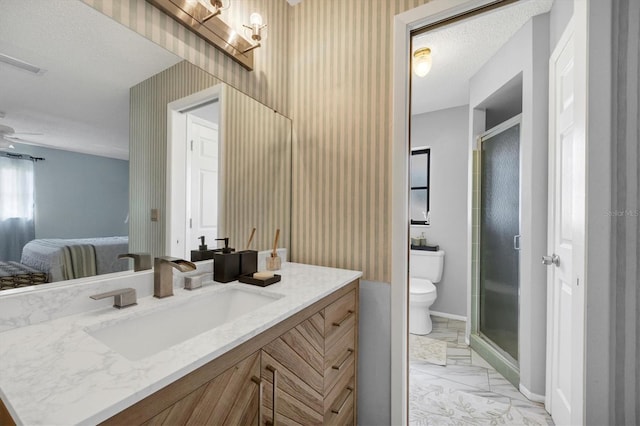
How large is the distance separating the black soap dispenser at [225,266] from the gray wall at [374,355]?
69cm

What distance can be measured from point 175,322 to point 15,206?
0.57 metres

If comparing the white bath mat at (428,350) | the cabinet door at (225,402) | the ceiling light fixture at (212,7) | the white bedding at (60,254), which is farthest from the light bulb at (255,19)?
the white bath mat at (428,350)

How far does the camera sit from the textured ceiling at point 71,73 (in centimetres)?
77

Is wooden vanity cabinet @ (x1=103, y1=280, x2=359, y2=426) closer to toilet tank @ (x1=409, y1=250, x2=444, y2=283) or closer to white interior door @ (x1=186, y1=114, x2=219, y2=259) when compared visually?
white interior door @ (x1=186, y1=114, x2=219, y2=259)

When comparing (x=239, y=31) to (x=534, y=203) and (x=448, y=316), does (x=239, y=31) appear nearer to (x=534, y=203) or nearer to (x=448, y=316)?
(x=534, y=203)

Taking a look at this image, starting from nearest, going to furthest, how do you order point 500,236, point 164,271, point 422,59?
point 164,271
point 422,59
point 500,236

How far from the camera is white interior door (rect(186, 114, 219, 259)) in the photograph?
1.26 metres

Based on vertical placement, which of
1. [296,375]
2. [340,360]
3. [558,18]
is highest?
[558,18]

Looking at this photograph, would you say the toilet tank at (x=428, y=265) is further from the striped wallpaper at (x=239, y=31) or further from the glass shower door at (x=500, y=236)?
the striped wallpaper at (x=239, y=31)

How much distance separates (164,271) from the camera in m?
1.02

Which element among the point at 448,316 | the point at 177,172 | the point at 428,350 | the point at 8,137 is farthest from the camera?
the point at 448,316

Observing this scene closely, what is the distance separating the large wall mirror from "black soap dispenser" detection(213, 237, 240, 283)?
145mm

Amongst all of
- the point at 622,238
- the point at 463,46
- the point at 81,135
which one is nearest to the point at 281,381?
the point at 81,135

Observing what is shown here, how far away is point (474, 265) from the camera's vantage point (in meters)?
2.55
